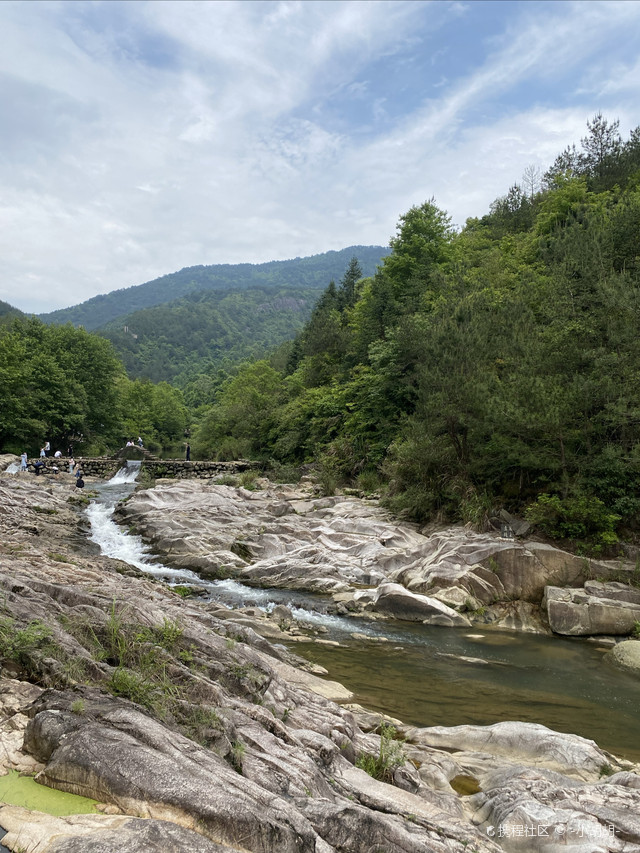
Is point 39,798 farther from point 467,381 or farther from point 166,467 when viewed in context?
point 166,467

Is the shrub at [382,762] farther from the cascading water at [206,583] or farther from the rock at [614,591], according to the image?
the rock at [614,591]

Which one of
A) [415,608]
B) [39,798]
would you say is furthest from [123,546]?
[39,798]

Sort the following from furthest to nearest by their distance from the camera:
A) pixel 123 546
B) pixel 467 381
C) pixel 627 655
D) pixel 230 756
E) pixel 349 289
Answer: pixel 349 289 → pixel 123 546 → pixel 467 381 → pixel 627 655 → pixel 230 756

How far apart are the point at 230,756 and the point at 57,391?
5125 cm

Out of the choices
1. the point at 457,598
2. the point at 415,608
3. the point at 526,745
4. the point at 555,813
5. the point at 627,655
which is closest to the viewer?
Result: the point at 555,813

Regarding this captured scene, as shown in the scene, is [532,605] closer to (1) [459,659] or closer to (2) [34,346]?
(1) [459,659]

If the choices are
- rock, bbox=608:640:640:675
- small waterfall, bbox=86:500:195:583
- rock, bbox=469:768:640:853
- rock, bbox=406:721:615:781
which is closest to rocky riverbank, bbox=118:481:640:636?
small waterfall, bbox=86:500:195:583

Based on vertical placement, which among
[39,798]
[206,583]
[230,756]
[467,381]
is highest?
[467,381]

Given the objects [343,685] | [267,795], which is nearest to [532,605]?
[343,685]

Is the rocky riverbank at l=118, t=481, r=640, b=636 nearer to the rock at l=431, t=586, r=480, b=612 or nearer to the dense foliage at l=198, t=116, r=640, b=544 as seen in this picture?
the rock at l=431, t=586, r=480, b=612

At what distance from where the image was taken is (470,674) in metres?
11.5

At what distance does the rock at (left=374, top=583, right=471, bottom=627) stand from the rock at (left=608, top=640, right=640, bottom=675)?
349cm

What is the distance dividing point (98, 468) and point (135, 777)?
41.6m

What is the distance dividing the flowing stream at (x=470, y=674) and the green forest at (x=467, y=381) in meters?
5.10
